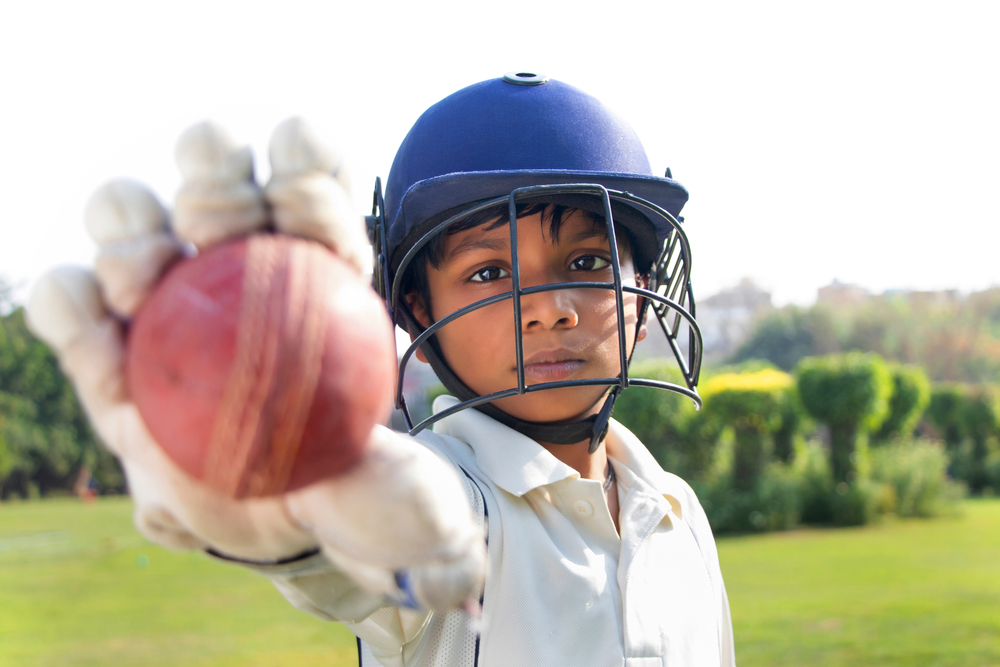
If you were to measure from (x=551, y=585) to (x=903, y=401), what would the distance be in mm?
13461

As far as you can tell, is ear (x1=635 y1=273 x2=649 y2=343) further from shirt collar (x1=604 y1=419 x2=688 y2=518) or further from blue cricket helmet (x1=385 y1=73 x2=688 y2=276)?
shirt collar (x1=604 y1=419 x2=688 y2=518)

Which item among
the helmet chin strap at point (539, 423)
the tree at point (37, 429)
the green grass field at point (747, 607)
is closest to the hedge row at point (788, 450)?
the green grass field at point (747, 607)

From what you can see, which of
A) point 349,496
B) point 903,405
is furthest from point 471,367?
point 903,405

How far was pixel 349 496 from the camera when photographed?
2.60ft

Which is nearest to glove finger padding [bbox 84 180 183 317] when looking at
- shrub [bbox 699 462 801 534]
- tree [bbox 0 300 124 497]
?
shrub [bbox 699 462 801 534]

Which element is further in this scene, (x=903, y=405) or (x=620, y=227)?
(x=903, y=405)

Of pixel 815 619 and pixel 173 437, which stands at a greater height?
pixel 173 437

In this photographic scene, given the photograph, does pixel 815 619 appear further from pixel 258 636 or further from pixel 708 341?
pixel 708 341

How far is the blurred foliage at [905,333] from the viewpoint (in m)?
37.2

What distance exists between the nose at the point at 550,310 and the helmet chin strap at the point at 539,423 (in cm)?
19

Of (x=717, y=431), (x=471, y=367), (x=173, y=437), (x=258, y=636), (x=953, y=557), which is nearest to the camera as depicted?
(x=173, y=437)

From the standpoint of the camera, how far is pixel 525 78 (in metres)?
1.82

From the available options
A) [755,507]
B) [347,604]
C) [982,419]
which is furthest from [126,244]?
[982,419]

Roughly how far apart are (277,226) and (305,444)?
0.72ft
